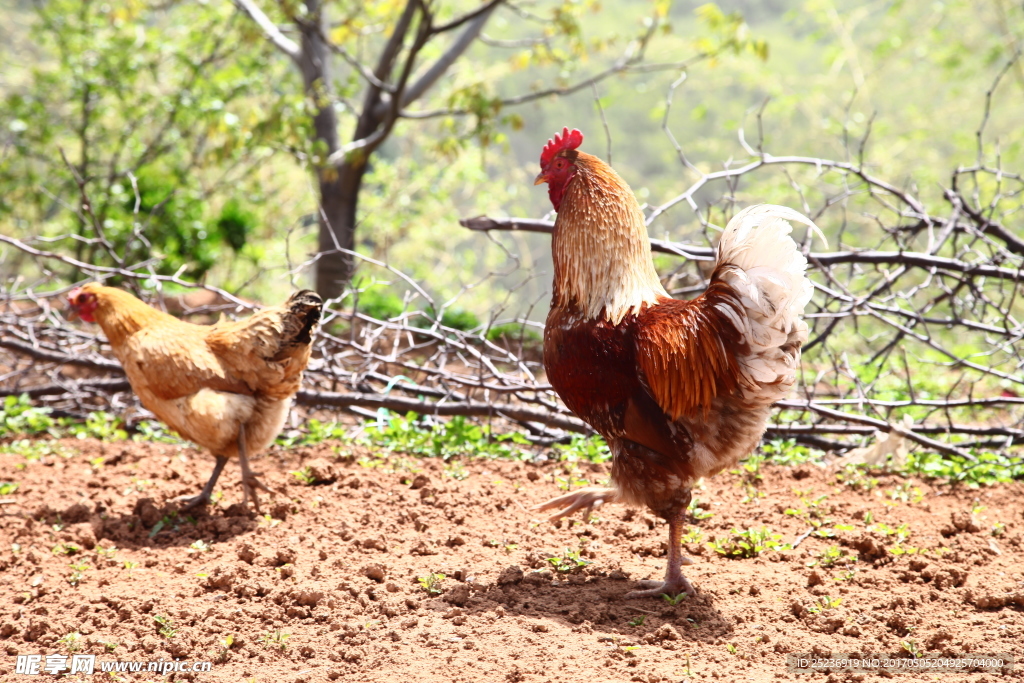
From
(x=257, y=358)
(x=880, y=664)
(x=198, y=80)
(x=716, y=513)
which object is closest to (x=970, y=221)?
(x=716, y=513)

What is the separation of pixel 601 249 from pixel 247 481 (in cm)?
232

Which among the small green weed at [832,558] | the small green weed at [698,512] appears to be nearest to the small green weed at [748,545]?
the small green weed at [832,558]

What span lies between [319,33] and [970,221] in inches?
243

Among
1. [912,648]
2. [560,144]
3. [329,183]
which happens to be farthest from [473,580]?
[329,183]

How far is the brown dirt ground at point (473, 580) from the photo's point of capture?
2.84 metres

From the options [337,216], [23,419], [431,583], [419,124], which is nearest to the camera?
[431,583]

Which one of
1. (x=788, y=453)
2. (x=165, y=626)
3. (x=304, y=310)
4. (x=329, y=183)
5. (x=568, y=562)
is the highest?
(x=329, y=183)

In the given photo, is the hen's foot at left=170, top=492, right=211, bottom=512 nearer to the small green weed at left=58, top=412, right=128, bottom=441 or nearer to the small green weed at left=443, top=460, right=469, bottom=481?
the small green weed at left=443, top=460, right=469, bottom=481

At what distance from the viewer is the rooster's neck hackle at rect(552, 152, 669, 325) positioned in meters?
3.39

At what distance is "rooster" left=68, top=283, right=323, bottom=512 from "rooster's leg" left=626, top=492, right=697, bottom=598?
2.16 meters

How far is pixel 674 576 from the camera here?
10.7ft

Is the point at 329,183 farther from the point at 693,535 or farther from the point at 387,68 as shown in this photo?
the point at 693,535

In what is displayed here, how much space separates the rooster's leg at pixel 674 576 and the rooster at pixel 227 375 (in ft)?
7.09

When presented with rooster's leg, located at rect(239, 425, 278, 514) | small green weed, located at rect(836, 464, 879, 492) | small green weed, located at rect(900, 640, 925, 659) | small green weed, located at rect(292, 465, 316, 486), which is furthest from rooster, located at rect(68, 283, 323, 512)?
small green weed, located at rect(836, 464, 879, 492)
